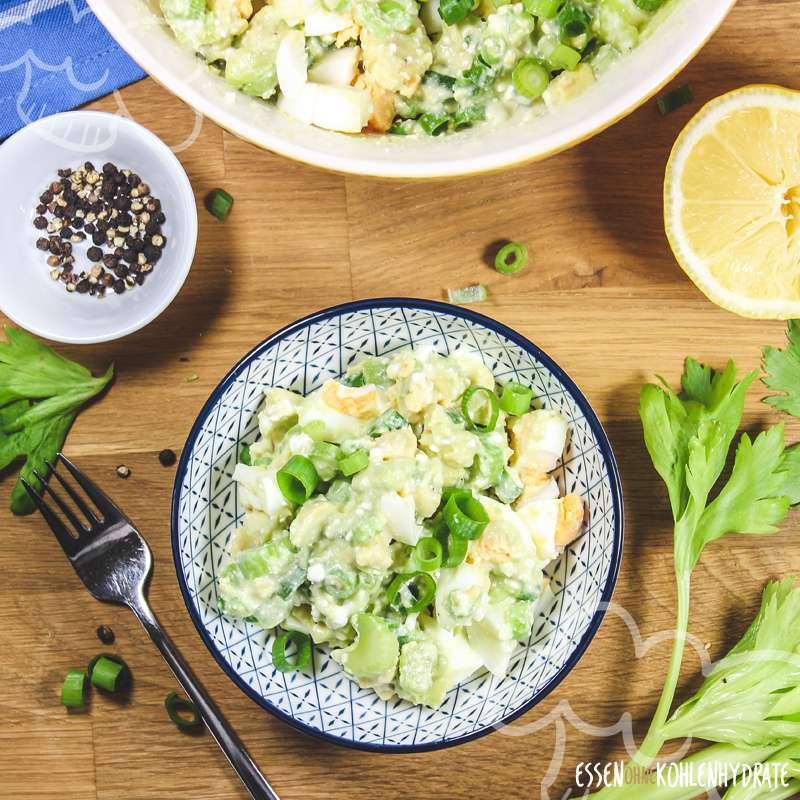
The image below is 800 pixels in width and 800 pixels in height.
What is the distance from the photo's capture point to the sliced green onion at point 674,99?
7.04ft

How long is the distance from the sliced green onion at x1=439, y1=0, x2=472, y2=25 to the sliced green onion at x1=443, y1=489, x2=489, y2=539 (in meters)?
0.89

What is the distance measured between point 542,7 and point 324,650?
1.34m

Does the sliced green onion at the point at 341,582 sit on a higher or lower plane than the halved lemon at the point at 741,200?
lower

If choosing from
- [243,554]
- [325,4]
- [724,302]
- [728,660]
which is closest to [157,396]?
[243,554]

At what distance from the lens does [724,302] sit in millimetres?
2047

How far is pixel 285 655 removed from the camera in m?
1.93

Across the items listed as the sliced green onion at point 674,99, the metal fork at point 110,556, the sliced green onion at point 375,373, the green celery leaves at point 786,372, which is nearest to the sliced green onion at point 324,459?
the sliced green onion at point 375,373

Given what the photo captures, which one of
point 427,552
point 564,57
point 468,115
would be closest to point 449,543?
point 427,552

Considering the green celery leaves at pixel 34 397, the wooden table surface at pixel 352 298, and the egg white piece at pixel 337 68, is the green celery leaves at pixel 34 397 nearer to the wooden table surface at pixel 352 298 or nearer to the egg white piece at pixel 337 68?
the wooden table surface at pixel 352 298

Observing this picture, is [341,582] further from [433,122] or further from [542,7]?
[542,7]

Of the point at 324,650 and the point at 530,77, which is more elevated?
the point at 530,77

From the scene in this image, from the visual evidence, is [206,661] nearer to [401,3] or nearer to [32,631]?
[32,631]

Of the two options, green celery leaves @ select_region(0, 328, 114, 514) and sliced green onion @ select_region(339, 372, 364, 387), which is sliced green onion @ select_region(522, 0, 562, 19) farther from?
green celery leaves @ select_region(0, 328, 114, 514)

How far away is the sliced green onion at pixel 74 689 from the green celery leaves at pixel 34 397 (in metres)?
0.41
